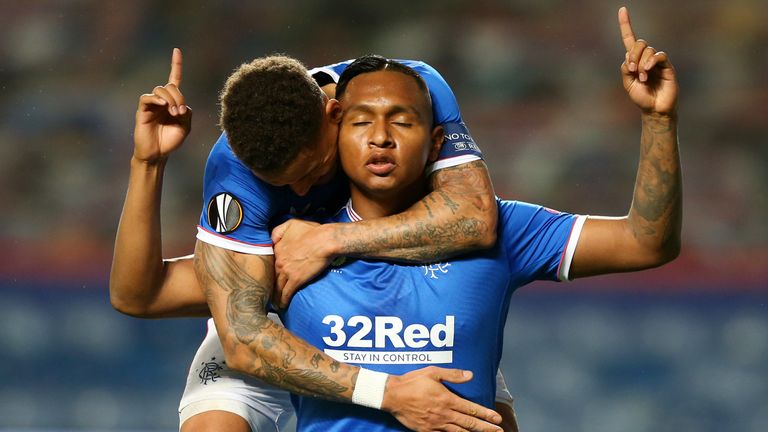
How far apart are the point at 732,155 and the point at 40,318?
4372mm

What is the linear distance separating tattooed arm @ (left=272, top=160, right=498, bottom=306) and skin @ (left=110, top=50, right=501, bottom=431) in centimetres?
10

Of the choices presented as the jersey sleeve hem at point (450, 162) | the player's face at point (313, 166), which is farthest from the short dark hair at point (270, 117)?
the jersey sleeve hem at point (450, 162)

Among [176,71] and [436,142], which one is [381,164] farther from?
[176,71]

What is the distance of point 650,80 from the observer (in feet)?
8.25

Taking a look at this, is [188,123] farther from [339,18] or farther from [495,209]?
[339,18]

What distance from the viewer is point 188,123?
2.73 m

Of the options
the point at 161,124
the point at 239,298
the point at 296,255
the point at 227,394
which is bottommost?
the point at 227,394

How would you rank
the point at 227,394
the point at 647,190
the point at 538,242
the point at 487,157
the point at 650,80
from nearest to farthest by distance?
the point at 650,80 → the point at 647,190 → the point at 538,242 → the point at 227,394 → the point at 487,157

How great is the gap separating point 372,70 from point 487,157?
164 inches

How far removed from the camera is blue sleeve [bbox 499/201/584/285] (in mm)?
2793

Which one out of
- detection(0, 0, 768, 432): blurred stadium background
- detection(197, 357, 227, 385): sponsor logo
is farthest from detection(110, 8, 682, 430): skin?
detection(0, 0, 768, 432): blurred stadium background

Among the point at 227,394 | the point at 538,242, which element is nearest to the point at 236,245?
the point at 227,394

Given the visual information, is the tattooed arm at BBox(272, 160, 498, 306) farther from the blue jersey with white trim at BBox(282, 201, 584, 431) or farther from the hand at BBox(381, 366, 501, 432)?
the hand at BBox(381, 366, 501, 432)

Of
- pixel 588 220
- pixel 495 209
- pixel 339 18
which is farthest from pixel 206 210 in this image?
pixel 339 18
